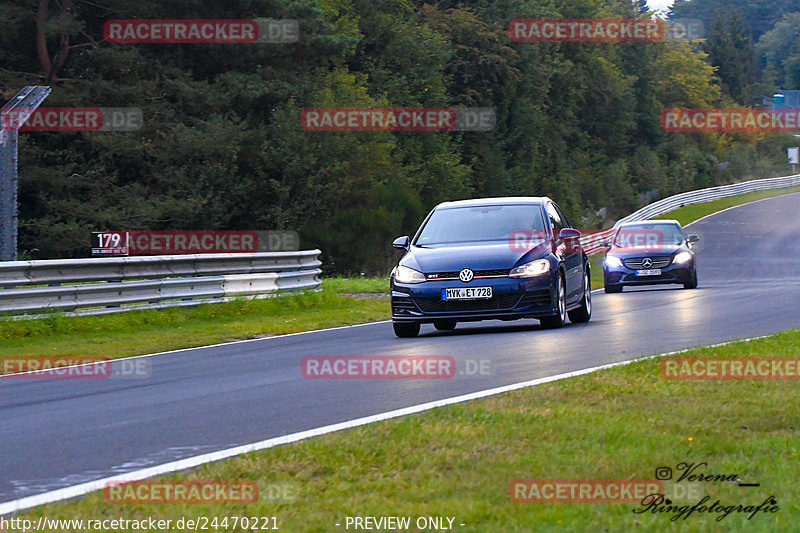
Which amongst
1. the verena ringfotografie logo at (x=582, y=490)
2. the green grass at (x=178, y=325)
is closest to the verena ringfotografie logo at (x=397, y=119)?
the green grass at (x=178, y=325)

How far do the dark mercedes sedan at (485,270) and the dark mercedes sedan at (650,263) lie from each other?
9.82m

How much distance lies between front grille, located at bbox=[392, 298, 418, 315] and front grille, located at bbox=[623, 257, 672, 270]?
12.0 m

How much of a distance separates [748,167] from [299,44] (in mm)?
73002

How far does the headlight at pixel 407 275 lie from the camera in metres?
14.8

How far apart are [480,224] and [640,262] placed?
10.6 meters

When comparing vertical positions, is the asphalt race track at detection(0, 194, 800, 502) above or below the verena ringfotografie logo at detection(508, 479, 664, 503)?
below

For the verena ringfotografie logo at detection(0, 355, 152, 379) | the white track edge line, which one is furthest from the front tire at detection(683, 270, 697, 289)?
the white track edge line

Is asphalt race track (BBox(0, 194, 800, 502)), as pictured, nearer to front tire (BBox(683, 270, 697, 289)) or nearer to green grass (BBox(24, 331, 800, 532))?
green grass (BBox(24, 331, 800, 532))

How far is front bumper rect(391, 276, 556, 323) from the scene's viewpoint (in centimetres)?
1462

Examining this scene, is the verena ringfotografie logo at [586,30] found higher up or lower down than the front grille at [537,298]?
higher up

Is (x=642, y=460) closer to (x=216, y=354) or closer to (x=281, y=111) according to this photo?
(x=216, y=354)

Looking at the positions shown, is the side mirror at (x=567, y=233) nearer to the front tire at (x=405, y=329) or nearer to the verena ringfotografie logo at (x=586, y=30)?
the front tire at (x=405, y=329)

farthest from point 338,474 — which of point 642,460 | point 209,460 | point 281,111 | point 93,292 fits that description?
point 281,111

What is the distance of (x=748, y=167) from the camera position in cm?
11069
